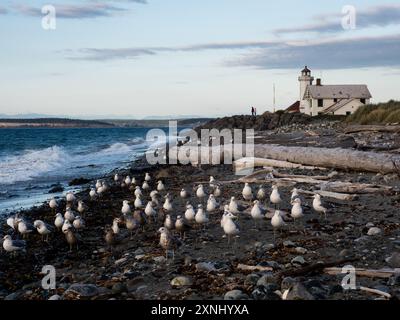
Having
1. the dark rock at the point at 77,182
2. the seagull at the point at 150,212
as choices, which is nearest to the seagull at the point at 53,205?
the seagull at the point at 150,212

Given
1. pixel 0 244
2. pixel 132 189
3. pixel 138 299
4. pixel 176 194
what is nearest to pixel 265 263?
pixel 138 299

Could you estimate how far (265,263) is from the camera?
821 cm

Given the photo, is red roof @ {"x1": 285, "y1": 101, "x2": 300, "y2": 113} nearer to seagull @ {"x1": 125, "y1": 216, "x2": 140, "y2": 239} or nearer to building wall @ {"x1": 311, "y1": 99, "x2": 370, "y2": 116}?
building wall @ {"x1": 311, "y1": 99, "x2": 370, "y2": 116}

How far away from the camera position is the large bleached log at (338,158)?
15.8 metres

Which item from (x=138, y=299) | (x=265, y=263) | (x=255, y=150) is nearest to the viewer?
(x=138, y=299)

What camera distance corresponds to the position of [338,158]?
17.4m

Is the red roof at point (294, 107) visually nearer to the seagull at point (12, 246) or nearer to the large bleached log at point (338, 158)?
the large bleached log at point (338, 158)

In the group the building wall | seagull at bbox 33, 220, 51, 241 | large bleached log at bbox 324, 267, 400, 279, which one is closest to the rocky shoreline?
large bleached log at bbox 324, 267, 400, 279

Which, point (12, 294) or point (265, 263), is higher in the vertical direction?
point (265, 263)

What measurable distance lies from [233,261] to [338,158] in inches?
378

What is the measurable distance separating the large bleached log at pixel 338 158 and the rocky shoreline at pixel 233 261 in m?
1.69

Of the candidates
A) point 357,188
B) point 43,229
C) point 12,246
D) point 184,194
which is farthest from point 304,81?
point 12,246

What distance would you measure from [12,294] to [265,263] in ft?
12.8
